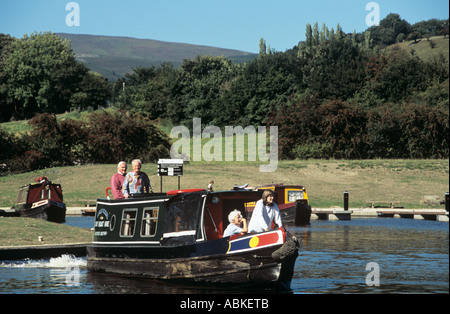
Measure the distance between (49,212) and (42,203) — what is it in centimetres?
101

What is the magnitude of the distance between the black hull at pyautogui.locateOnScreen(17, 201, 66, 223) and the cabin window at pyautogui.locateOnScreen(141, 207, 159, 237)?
68.3 ft

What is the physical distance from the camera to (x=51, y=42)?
126625mm

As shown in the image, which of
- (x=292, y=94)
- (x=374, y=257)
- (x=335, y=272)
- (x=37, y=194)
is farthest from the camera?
(x=292, y=94)

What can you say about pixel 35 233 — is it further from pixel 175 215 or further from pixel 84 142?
pixel 84 142

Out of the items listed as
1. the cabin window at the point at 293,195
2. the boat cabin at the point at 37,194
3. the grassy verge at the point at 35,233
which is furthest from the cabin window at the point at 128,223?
the cabin window at the point at 293,195

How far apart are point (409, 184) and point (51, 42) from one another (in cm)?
8777

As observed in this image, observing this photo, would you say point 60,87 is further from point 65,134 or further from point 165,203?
point 165,203

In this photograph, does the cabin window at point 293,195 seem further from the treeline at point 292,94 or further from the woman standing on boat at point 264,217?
the treeline at point 292,94

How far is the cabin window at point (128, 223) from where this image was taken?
21.4m

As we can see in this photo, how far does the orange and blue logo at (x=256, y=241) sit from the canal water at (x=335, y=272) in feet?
4.00

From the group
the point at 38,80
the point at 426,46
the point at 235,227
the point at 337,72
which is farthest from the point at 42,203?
the point at 426,46

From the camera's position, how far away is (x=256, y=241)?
18.0 metres

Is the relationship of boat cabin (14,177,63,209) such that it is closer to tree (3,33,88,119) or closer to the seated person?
the seated person
